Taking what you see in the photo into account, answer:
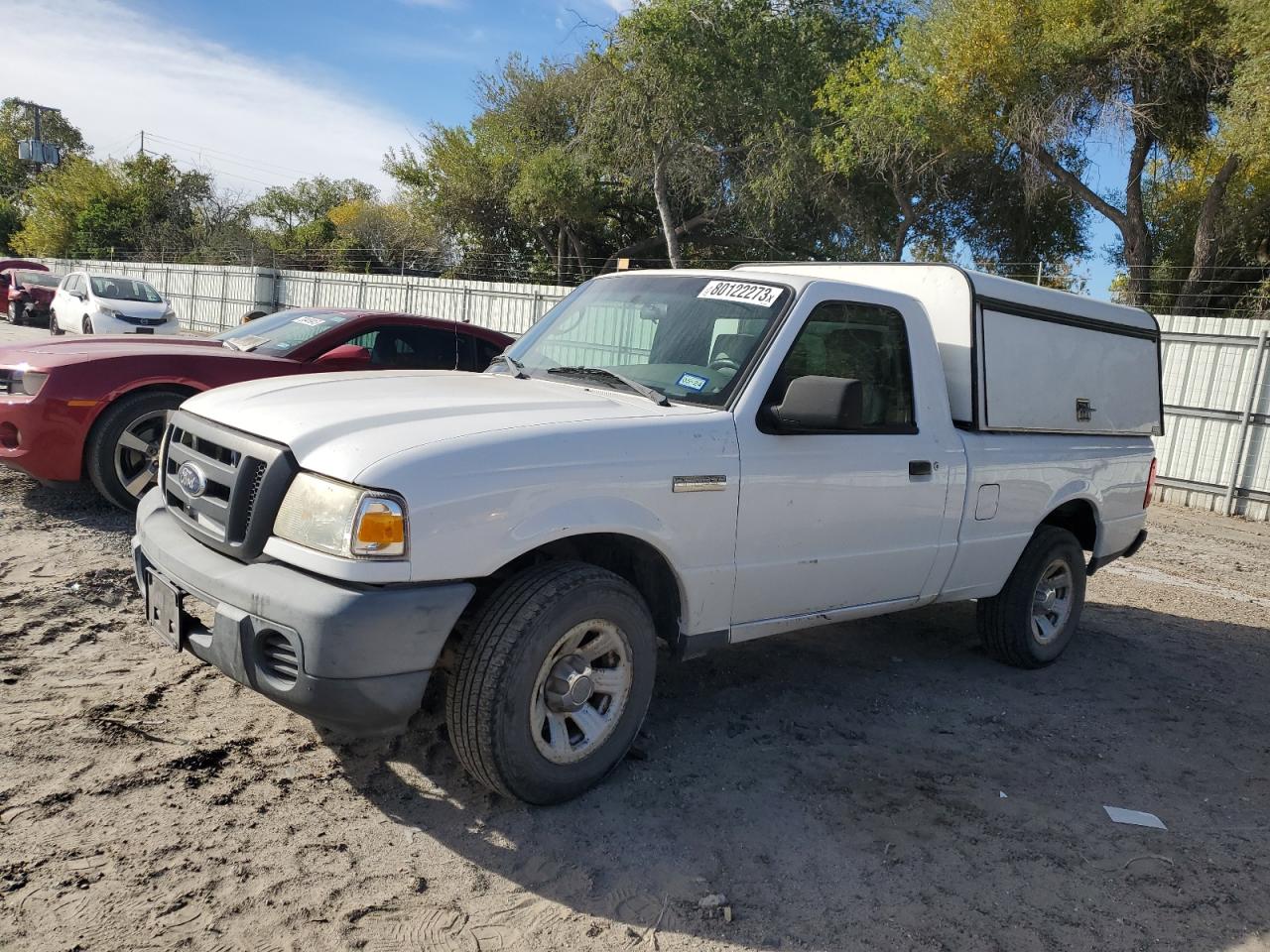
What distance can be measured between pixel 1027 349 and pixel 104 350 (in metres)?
5.75

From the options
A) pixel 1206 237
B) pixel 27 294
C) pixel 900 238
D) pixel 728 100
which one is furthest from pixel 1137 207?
pixel 27 294

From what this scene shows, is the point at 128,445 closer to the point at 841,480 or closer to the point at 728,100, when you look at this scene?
the point at 841,480

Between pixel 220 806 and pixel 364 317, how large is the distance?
4.96m

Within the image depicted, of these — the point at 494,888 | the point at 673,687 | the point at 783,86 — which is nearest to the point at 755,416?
the point at 673,687

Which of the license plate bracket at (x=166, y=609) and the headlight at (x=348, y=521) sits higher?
the headlight at (x=348, y=521)

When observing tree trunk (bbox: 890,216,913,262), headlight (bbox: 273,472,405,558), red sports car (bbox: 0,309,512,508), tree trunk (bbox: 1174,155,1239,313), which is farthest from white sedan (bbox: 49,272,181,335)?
tree trunk (bbox: 1174,155,1239,313)

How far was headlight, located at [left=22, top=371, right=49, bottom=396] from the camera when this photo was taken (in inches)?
238

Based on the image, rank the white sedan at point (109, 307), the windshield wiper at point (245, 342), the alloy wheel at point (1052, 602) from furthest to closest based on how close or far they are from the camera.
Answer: the white sedan at point (109, 307)
the windshield wiper at point (245, 342)
the alloy wheel at point (1052, 602)

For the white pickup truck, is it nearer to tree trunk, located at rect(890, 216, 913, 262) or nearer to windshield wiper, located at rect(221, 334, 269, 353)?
windshield wiper, located at rect(221, 334, 269, 353)

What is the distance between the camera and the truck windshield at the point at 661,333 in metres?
3.98

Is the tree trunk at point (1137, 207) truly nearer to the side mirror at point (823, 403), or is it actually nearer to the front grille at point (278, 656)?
the side mirror at point (823, 403)

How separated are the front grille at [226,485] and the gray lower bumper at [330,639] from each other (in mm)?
118

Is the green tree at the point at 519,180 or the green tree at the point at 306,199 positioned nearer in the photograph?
the green tree at the point at 519,180

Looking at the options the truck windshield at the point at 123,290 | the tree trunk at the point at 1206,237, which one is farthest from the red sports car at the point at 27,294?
the tree trunk at the point at 1206,237
